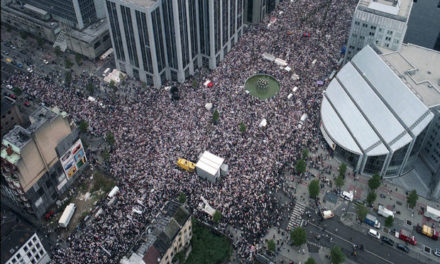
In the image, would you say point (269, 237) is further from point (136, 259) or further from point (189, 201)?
point (136, 259)

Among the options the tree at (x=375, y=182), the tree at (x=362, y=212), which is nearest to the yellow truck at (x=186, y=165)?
the tree at (x=362, y=212)

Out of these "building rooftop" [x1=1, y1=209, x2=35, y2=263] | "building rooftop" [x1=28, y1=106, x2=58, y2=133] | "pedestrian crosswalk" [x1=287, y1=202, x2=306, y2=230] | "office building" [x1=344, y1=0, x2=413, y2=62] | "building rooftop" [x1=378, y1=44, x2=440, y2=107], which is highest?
"office building" [x1=344, y1=0, x2=413, y2=62]

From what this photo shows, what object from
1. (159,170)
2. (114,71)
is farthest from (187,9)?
(159,170)

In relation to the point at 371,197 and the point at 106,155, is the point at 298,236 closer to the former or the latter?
the point at 371,197

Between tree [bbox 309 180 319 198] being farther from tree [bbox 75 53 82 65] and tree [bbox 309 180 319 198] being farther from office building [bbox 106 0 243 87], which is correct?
tree [bbox 75 53 82 65]

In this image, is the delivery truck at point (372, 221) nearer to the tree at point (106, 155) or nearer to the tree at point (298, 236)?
the tree at point (298, 236)

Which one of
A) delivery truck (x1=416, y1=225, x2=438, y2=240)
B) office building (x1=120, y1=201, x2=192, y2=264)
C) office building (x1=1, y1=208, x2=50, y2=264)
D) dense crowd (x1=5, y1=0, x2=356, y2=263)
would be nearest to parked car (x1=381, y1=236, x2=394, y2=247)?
delivery truck (x1=416, y1=225, x2=438, y2=240)
